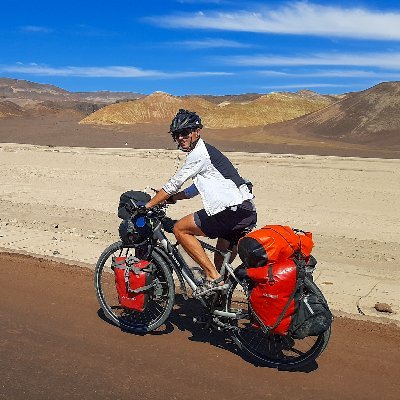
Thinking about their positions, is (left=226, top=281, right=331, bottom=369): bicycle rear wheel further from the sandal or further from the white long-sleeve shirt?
the white long-sleeve shirt

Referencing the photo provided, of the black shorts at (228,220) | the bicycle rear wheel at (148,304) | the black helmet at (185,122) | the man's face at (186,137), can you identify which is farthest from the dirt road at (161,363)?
the black helmet at (185,122)

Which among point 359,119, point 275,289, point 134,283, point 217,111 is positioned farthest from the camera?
point 217,111

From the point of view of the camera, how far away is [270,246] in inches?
174

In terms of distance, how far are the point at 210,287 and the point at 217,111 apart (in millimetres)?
63165

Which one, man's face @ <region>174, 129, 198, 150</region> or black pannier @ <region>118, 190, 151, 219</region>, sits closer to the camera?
man's face @ <region>174, 129, 198, 150</region>

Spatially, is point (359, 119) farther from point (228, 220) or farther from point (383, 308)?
point (228, 220)

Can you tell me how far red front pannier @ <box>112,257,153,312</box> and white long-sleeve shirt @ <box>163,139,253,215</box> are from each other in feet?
2.70

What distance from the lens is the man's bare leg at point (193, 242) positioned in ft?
16.4

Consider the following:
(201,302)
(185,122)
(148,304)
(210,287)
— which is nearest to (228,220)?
(210,287)

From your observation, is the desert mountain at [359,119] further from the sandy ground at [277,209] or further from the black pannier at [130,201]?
the black pannier at [130,201]

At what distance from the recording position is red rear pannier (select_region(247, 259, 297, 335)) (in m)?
4.39

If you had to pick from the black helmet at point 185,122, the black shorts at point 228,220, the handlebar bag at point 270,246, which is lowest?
the handlebar bag at point 270,246

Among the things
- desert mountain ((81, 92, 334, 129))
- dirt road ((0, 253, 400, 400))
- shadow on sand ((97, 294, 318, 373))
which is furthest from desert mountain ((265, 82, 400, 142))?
dirt road ((0, 253, 400, 400))

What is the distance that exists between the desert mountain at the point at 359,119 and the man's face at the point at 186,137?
48687 millimetres
